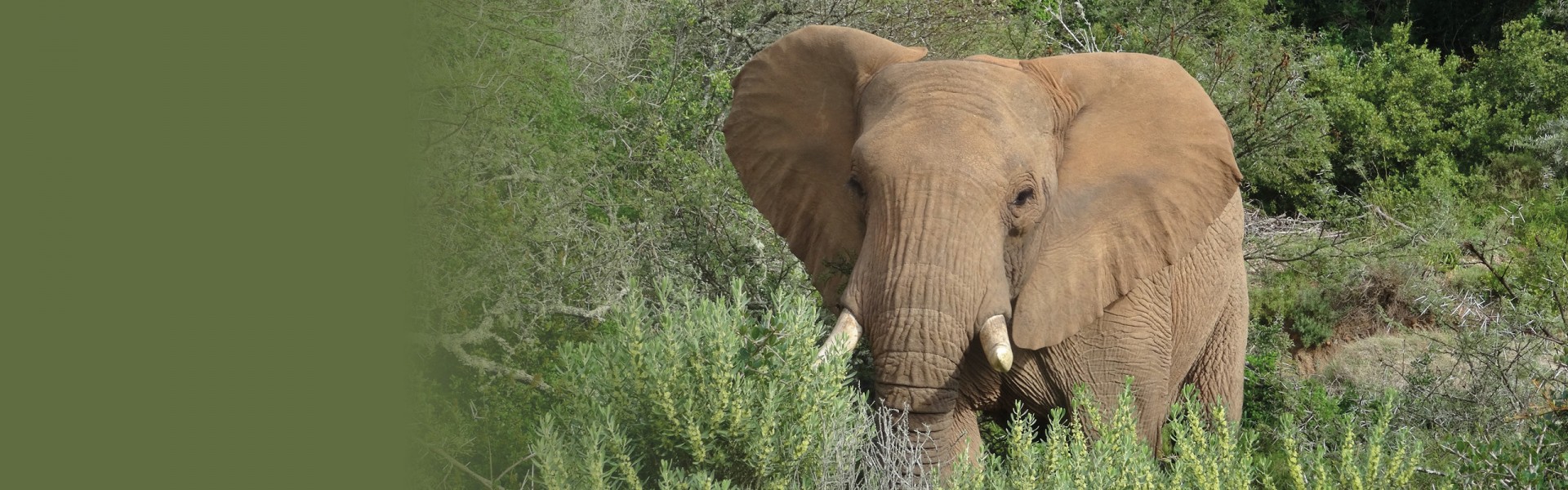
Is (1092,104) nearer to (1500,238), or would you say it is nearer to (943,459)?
(943,459)

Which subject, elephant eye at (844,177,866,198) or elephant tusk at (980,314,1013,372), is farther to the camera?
elephant eye at (844,177,866,198)

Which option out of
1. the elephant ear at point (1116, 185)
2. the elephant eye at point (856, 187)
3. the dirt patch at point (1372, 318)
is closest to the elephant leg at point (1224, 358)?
the elephant ear at point (1116, 185)

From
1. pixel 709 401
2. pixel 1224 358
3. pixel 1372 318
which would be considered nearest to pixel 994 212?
pixel 709 401

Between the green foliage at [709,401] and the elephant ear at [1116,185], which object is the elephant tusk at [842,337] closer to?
the green foliage at [709,401]

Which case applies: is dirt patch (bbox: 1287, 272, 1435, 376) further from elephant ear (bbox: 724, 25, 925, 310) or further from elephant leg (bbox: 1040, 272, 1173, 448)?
elephant ear (bbox: 724, 25, 925, 310)

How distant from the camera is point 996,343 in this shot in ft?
17.0

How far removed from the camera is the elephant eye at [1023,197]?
534cm

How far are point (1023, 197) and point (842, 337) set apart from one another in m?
0.96

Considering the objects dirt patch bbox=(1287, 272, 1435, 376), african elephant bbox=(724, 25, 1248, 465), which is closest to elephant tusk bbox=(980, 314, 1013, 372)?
african elephant bbox=(724, 25, 1248, 465)

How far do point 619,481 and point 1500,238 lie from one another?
9.18 m

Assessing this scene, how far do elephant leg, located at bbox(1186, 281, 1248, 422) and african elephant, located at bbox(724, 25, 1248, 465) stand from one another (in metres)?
0.29

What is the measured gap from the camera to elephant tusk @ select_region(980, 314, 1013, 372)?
512 centimetres

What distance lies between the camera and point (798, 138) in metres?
6.25

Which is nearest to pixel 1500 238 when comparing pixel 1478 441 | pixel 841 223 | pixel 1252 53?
pixel 1252 53
